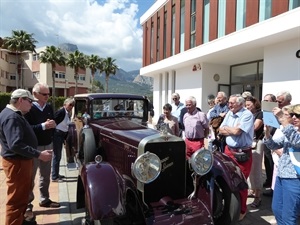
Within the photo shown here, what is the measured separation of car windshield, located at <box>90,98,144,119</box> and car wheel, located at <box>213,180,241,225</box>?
8.07ft

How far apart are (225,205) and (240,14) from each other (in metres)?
10.3

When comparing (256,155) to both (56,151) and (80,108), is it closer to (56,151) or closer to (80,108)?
(80,108)

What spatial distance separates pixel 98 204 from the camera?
8.87 feet

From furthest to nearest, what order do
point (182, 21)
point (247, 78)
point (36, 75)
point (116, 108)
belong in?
point (36, 75) < point (182, 21) < point (247, 78) < point (116, 108)

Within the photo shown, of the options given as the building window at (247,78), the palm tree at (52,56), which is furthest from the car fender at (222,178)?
the palm tree at (52,56)

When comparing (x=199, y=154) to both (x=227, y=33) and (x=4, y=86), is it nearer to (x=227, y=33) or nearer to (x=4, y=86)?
(x=227, y=33)

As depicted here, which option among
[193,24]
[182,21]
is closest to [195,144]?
[193,24]

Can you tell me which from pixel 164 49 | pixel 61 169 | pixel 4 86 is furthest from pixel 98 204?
pixel 4 86

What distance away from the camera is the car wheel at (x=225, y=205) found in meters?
3.28

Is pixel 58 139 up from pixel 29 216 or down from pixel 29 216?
up

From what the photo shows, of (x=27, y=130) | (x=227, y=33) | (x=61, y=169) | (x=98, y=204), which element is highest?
(x=227, y=33)

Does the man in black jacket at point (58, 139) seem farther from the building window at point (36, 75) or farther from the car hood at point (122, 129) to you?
the building window at point (36, 75)

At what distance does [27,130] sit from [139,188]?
150 centimetres

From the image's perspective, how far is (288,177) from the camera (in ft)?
9.42
